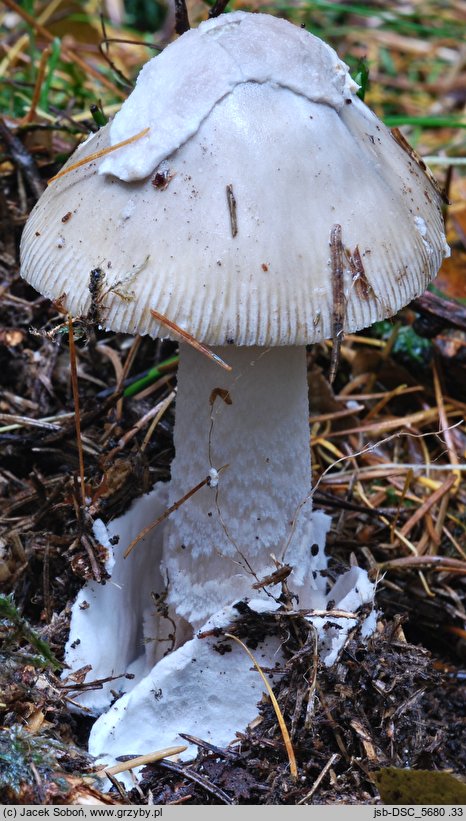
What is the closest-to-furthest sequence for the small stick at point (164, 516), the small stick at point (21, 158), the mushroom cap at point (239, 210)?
the mushroom cap at point (239, 210) → the small stick at point (164, 516) → the small stick at point (21, 158)

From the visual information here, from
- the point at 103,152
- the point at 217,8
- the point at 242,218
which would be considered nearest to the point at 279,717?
the point at 242,218

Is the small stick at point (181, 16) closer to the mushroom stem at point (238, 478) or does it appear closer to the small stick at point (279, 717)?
the mushroom stem at point (238, 478)

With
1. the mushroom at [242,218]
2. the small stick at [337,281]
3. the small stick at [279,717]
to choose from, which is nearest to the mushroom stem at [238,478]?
the mushroom at [242,218]

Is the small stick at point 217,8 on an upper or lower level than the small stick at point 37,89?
upper

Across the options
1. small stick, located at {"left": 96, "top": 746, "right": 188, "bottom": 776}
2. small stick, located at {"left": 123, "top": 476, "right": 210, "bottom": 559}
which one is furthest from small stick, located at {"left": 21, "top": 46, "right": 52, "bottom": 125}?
small stick, located at {"left": 96, "top": 746, "right": 188, "bottom": 776}

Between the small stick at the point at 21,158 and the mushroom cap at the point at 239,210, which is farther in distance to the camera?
the small stick at the point at 21,158

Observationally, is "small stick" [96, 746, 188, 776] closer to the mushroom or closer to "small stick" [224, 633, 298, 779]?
"small stick" [224, 633, 298, 779]

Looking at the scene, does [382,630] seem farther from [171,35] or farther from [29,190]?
[171,35]

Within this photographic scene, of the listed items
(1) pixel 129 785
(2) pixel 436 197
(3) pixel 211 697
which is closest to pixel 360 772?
(3) pixel 211 697

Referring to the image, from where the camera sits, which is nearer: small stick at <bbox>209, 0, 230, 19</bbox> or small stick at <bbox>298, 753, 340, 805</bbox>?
small stick at <bbox>298, 753, 340, 805</bbox>
